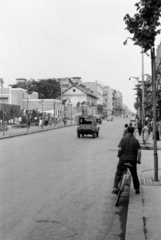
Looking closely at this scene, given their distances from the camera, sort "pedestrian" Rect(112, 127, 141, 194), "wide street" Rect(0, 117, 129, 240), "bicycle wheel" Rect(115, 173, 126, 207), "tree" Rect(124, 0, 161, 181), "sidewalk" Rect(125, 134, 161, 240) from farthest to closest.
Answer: "tree" Rect(124, 0, 161, 181), "pedestrian" Rect(112, 127, 141, 194), "bicycle wheel" Rect(115, 173, 126, 207), "wide street" Rect(0, 117, 129, 240), "sidewalk" Rect(125, 134, 161, 240)

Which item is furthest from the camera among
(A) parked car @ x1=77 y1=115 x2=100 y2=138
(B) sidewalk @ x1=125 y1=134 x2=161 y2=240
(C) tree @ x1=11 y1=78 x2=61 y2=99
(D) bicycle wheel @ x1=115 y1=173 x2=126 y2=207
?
(C) tree @ x1=11 y1=78 x2=61 y2=99

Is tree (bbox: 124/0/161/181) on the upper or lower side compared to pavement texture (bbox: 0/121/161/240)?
upper

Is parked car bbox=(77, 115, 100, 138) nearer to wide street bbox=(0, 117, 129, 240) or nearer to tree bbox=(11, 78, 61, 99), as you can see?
wide street bbox=(0, 117, 129, 240)

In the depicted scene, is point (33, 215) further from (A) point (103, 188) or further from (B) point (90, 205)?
(A) point (103, 188)

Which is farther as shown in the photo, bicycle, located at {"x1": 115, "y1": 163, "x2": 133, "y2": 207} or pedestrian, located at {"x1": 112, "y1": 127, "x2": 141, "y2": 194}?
pedestrian, located at {"x1": 112, "y1": 127, "x2": 141, "y2": 194}

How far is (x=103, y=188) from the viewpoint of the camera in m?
8.52

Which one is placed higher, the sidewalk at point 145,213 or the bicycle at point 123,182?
the bicycle at point 123,182

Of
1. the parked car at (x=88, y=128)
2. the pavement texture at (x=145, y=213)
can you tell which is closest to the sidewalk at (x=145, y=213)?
the pavement texture at (x=145, y=213)

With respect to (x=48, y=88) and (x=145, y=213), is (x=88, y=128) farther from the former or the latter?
(x=48, y=88)

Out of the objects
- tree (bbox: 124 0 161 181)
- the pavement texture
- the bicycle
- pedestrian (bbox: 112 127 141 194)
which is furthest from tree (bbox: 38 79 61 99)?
the bicycle

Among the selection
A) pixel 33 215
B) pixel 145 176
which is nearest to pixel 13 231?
pixel 33 215

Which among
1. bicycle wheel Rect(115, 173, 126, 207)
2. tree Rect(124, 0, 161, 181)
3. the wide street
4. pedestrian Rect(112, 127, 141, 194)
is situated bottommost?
the wide street

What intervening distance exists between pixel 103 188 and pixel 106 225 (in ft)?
9.55

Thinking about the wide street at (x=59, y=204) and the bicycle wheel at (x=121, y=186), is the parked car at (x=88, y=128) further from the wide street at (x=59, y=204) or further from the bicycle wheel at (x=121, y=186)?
the bicycle wheel at (x=121, y=186)
